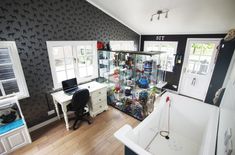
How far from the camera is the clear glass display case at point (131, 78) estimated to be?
8.61 feet

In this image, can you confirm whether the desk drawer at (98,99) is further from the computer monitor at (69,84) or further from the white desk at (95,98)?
the computer monitor at (69,84)

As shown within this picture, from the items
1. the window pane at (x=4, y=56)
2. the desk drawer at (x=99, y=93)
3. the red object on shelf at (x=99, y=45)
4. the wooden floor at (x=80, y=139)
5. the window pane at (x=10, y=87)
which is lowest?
the wooden floor at (x=80, y=139)

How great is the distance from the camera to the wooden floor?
6.90ft

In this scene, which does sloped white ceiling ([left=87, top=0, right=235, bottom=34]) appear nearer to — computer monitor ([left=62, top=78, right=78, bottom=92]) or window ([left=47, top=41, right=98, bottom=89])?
window ([left=47, top=41, right=98, bottom=89])

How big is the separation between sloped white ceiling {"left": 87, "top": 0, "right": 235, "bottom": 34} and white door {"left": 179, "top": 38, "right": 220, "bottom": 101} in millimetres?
403

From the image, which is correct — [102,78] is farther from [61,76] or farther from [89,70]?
[61,76]

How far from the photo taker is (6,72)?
2.15 meters

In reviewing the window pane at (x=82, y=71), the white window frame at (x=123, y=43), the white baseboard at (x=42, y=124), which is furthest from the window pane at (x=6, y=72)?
the white window frame at (x=123, y=43)

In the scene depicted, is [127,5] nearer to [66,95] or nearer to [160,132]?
[66,95]

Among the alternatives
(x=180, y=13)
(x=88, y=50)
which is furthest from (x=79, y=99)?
(x=180, y=13)

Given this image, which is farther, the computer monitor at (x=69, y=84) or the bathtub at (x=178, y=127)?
the computer monitor at (x=69, y=84)

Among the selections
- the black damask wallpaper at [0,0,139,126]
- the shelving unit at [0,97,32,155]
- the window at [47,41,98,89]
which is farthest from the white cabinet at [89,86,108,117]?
the shelving unit at [0,97,32,155]

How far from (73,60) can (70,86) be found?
26.4 inches

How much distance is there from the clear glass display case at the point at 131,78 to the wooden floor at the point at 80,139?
43 cm
